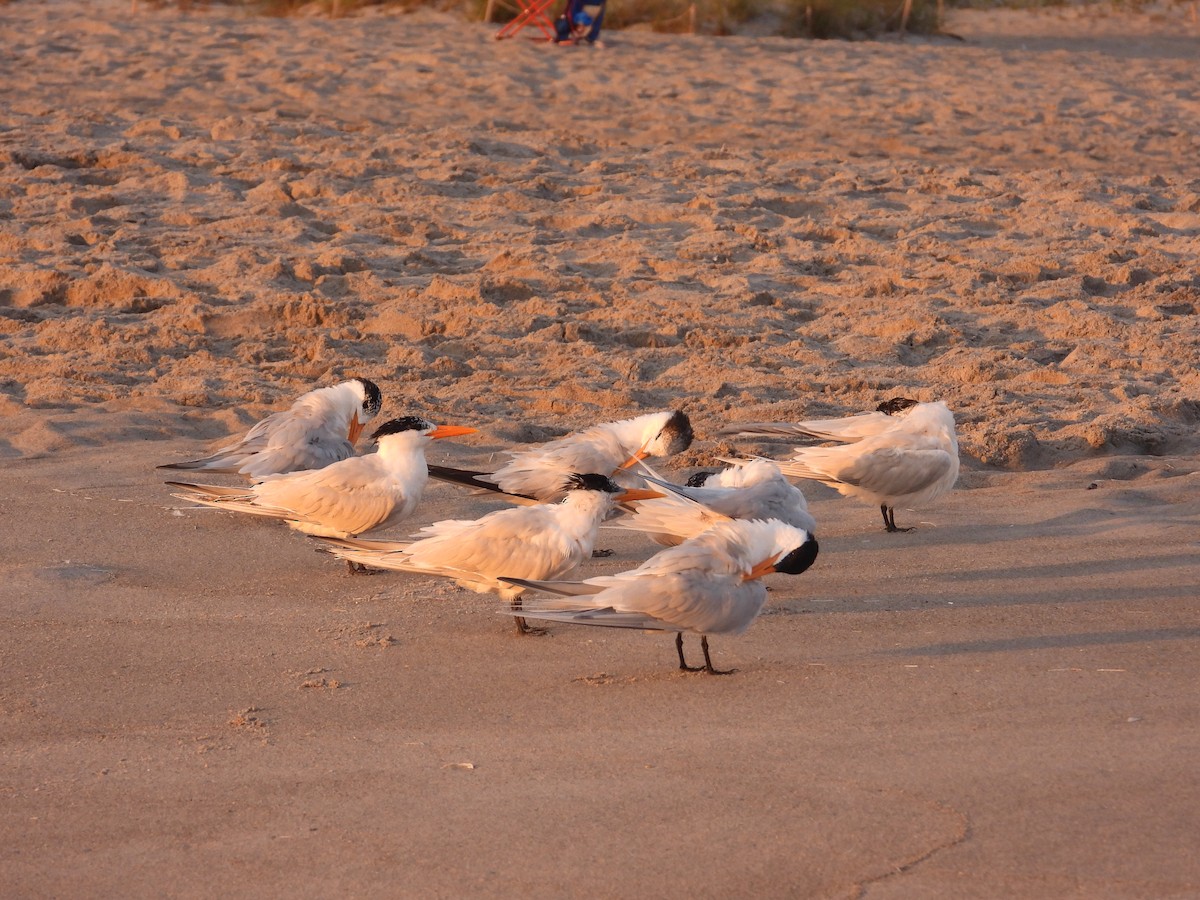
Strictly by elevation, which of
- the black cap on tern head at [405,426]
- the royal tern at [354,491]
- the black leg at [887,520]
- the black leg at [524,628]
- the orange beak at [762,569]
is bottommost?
the black leg at [524,628]

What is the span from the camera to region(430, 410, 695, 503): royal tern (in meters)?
5.22

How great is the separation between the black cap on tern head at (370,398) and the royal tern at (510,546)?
137 cm

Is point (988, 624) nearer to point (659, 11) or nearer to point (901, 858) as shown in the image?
point (901, 858)

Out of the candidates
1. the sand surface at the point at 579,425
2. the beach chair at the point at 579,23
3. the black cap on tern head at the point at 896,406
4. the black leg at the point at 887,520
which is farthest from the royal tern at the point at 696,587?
the beach chair at the point at 579,23

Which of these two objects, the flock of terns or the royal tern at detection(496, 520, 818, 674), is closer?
the royal tern at detection(496, 520, 818, 674)

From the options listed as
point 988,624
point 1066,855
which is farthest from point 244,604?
point 1066,855

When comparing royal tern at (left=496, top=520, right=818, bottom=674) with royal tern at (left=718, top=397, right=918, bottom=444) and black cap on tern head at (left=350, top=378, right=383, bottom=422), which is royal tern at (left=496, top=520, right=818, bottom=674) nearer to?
royal tern at (left=718, top=397, right=918, bottom=444)

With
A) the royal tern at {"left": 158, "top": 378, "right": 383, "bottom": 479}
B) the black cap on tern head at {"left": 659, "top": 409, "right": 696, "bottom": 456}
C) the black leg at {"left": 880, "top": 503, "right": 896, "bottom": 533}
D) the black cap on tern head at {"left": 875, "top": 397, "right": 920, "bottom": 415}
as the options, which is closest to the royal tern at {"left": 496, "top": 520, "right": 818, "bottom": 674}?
the black cap on tern head at {"left": 659, "top": 409, "right": 696, "bottom": 456}

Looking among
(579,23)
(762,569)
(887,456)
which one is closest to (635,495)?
(762,569)

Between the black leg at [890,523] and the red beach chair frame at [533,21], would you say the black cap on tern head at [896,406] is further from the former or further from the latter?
the red beach chair frame at [533,21]


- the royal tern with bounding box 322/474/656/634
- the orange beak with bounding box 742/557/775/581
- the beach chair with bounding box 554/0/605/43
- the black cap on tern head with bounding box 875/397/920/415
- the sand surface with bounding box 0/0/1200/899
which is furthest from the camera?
the beach chair with bounding box 554/0/605/43

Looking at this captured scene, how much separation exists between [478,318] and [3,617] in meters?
3.59

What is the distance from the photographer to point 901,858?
2.98 meters

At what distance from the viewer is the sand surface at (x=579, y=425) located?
3129 millimetres
